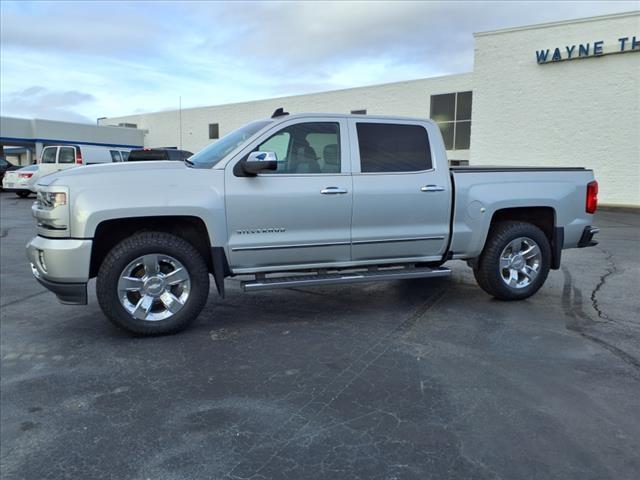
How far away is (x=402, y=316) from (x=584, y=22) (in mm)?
19569

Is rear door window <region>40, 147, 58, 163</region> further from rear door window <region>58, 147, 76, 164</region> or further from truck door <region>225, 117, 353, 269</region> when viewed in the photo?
truck door <region>225, 117, 353, 269</region>

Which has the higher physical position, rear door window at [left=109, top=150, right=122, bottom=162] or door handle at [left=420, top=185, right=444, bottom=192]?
rear door window at [left=109, top=150, right=122, bottom=162]

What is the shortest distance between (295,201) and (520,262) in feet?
9.07

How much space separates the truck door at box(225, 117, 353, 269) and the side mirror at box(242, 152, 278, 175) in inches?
6.9

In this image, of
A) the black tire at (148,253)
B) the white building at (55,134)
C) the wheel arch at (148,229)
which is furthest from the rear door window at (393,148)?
the white building at (55,134)

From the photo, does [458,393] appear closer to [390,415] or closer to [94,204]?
[390,415]

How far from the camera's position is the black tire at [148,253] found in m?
4.32

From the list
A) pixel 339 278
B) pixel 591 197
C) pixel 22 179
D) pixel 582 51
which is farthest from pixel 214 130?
pixel 339 278

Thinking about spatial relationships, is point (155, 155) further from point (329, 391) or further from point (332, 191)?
point (329, 391)

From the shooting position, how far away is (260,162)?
4402 millimetres

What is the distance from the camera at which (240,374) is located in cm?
378

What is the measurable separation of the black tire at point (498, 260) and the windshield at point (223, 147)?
9.17ft

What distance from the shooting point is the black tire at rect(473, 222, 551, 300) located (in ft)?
18.5

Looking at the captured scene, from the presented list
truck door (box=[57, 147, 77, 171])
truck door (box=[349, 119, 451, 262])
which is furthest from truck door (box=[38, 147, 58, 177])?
truck door (box=[349, 119, 451, 262])
